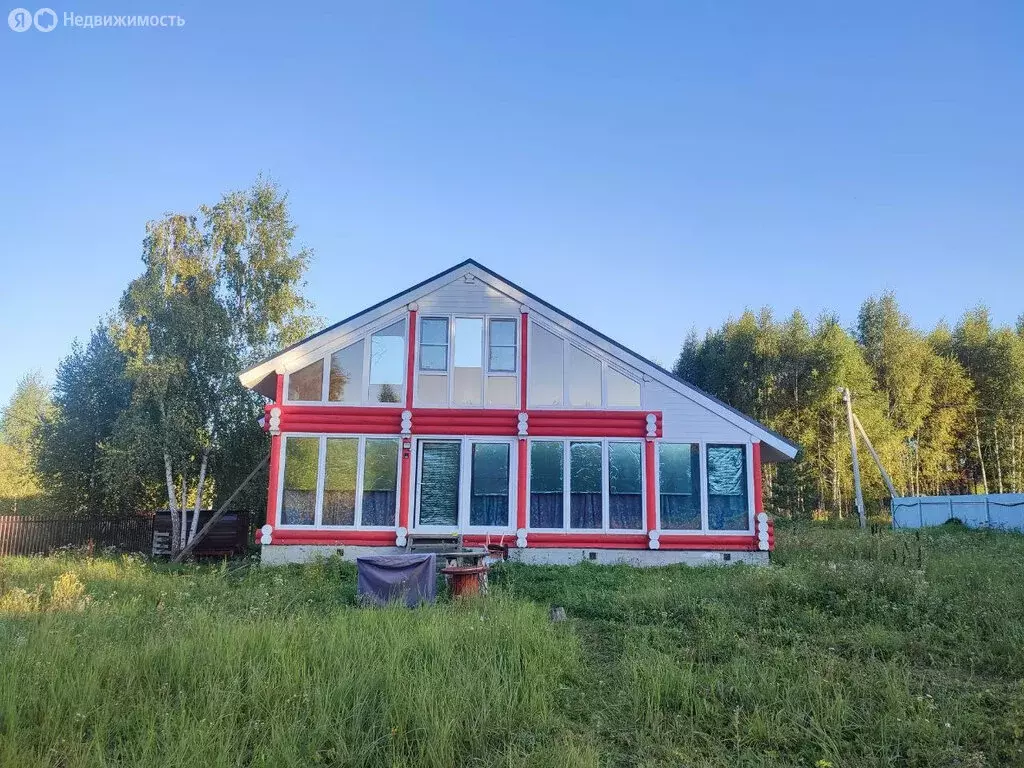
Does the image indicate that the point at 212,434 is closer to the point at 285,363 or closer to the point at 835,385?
the point at 285,363

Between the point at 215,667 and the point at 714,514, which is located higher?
the point at 714,514

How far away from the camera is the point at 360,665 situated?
5.37m

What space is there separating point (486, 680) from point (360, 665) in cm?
104

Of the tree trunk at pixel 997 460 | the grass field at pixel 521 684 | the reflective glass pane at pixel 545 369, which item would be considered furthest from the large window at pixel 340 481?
the tree trunk at pixel 997 460

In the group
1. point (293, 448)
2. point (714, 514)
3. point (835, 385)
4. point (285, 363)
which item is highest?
point (835, 385)

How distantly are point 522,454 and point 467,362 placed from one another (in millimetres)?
2508

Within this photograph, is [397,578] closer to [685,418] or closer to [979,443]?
[685,418]

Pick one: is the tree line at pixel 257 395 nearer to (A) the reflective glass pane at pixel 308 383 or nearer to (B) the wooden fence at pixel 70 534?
(B) the wooden fence at pixel 70 534

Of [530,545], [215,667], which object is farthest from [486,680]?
[530,545]

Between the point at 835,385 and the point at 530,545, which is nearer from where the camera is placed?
the point at 530,545

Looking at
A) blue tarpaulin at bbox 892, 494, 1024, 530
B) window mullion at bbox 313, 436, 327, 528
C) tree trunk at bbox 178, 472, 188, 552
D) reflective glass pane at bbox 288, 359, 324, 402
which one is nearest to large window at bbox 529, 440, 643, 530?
window mullion at bbox 313, 436, 327, 528

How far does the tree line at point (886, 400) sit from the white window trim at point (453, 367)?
20480 mm

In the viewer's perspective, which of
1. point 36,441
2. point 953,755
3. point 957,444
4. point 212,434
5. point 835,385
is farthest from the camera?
point 957,444

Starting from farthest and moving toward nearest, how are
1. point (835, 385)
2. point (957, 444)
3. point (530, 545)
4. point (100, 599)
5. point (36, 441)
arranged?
point (957, 444) → point (835, 385) → point (36, 441) → point (530, 545) → point (100, 599)
